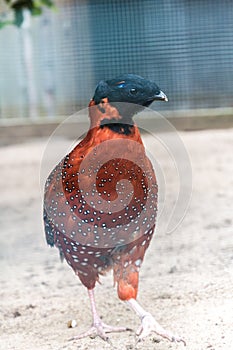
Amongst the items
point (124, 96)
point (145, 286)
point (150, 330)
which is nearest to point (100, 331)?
point (150, 330)

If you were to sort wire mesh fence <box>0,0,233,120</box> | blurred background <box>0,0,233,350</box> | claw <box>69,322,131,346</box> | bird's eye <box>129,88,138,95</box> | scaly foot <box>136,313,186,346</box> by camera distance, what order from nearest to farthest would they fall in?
bird's eye <box>129,88,138,95</box> < scaly foot <box>136,313,186,346</box> < claw <box>69,322,131,346</box> < blurred background <box>0,0,233,350</box> < wire mesh fence <box>0,0,233,120</box>

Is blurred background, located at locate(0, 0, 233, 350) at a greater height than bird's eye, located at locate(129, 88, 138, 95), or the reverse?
bird's eye, located at locate(129, 88, 138, 95)

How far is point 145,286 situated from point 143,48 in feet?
7.18

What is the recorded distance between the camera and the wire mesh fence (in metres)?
4.07

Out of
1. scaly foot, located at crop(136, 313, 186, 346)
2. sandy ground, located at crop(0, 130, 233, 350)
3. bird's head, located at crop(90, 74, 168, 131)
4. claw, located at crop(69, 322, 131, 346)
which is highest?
bird's head, located at crop(90, 74, 168, 131)

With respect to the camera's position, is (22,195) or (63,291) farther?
(22,195)

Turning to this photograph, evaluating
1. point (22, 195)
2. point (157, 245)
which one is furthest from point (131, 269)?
point (22, 195)

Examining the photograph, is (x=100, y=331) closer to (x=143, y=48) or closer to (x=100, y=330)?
(x=100, y=330)

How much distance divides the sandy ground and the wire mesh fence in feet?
2.58

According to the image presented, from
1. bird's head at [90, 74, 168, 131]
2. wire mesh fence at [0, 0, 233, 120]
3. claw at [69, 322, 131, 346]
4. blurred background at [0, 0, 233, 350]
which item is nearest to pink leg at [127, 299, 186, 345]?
claw at [69, 322, 131, 346]

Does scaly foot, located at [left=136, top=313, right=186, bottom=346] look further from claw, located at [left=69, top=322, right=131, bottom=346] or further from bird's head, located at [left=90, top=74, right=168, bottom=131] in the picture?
bird's head, located at [left=90, top=74, right=168, bottom=131]

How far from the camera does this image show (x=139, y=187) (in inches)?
63.9

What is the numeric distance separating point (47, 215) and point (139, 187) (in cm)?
29

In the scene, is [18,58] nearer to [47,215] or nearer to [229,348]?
[47,215]
